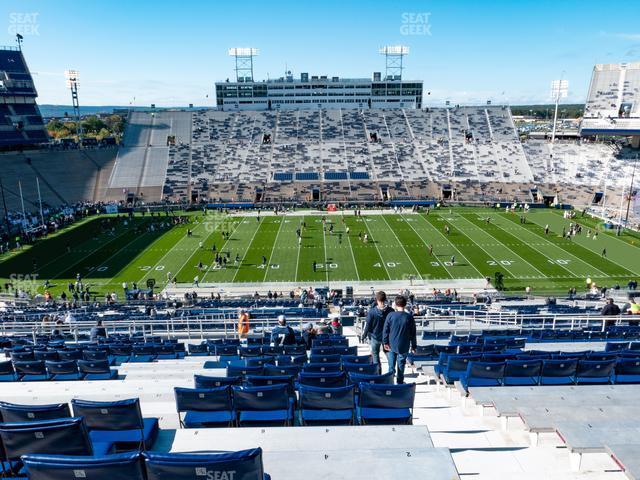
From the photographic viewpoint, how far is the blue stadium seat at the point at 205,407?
226 inches

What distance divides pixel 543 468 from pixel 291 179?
59902 millimetres

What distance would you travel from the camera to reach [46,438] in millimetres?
4160

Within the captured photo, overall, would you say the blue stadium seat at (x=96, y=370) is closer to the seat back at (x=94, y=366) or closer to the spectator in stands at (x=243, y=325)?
the seat back at (x=94, y=366)

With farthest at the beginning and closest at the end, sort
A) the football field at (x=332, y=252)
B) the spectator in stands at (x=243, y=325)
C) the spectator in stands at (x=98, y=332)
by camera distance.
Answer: the football field at (x=332, y=252), the spectator in stands at (x=98, y=332), the spectator in stands at (x=243, y=325)

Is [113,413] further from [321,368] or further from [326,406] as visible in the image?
[321,368]

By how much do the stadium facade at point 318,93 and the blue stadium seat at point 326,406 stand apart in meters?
84.7

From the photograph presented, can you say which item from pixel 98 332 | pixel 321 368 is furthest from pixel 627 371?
pixel 98 332

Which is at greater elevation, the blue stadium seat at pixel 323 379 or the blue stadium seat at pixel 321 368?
the blue stadium seat at pixel 323 379

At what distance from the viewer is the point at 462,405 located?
24.8 ft

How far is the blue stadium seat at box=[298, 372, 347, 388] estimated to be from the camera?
6.52m

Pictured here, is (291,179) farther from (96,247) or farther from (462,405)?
(462,405)

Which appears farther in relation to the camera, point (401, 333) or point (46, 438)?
point (401, 333)

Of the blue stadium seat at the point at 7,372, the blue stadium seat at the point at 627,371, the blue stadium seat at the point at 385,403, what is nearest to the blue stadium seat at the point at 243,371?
the blue stadium seat at the point at 385,403

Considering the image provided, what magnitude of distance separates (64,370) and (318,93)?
8473cm
